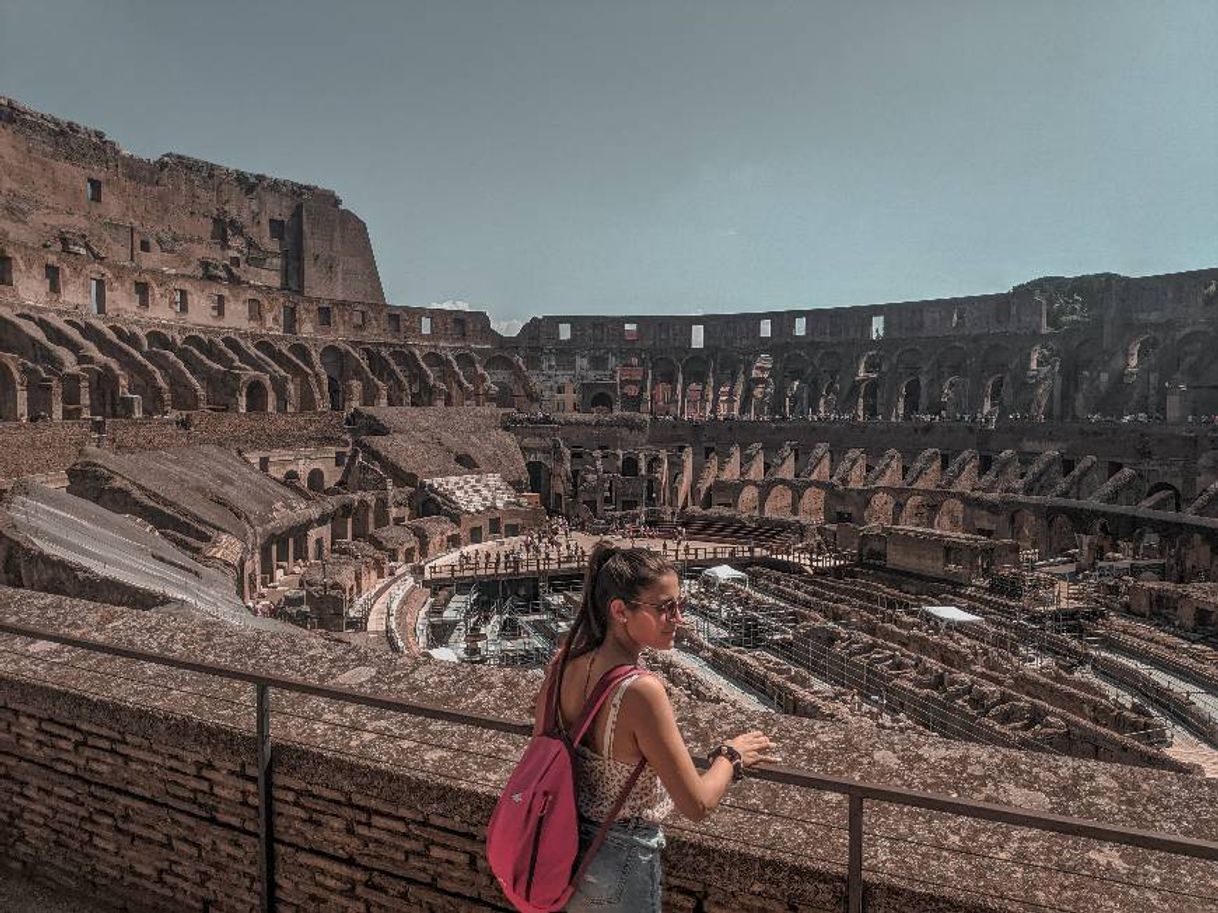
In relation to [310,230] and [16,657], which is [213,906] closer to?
[16,657]

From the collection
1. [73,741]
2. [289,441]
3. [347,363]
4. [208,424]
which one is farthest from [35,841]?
[347,363]

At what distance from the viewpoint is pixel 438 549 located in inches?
1283

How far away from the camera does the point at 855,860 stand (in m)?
2.60

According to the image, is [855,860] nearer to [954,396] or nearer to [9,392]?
[9,392]

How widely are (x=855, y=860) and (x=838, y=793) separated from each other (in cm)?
23

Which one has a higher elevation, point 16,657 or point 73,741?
point 16,657

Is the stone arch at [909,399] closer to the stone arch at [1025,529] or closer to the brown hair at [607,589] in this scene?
the stone arch at [1025,529]

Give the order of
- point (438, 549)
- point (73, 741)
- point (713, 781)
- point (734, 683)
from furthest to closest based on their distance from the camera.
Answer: point (438, 549)
point (734, 683)
point (73, 741)
point (713, 781)

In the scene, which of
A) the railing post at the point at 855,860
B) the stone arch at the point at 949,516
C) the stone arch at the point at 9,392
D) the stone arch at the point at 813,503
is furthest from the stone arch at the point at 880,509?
the railing post at the point at 855,860

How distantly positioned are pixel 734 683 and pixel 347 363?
31621 mm

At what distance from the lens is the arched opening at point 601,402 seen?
173 feet

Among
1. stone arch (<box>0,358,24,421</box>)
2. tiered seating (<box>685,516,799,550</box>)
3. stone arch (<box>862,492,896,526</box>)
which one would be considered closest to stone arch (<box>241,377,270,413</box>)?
stone arch (<box>0,358,24,421</box>)

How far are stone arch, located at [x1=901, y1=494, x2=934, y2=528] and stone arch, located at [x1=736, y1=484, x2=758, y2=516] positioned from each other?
23.8ft

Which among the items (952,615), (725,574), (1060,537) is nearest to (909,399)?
(1060,537)
